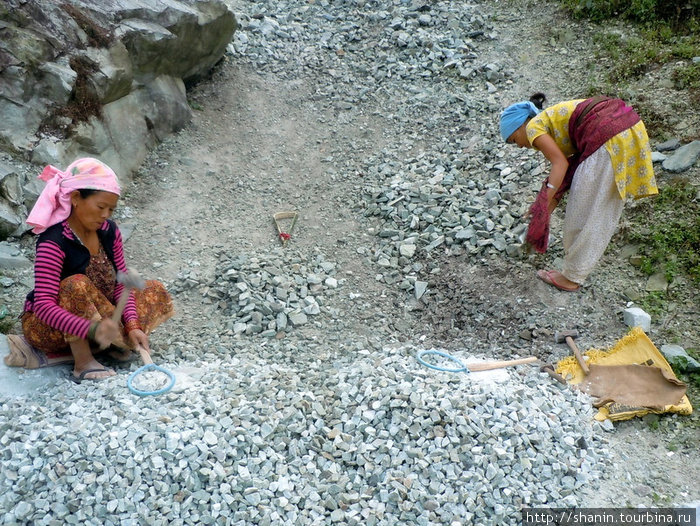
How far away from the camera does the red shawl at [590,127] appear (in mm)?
3758

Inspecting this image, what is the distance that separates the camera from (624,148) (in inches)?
147

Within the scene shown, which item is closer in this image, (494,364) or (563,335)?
(494,364)

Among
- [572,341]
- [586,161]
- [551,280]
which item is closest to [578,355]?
[572,341]

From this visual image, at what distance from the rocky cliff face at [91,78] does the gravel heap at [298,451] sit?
85.1 inches

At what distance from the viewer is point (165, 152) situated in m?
5.77

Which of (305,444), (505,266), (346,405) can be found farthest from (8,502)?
(505,266)

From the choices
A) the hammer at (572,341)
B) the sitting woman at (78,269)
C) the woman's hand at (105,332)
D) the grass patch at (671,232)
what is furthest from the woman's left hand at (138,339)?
the grass patch at (671,232)

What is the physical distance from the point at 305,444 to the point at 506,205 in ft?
9.31

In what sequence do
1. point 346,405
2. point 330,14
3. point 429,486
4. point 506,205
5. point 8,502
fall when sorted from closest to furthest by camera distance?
point 8,502 < point 429,486 < point 346,405 < point 506,205 < point 330,14

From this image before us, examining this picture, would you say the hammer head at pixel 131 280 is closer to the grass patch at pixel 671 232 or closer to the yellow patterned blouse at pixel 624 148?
the yellow patterned blouse at pixel 624 148

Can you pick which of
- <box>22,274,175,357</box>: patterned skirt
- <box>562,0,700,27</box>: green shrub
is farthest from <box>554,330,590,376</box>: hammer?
<box>562,0,700,27</box>: green shrub

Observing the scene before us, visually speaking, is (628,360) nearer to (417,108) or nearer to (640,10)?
(417,108)

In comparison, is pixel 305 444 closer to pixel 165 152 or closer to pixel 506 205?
pixel 506 205

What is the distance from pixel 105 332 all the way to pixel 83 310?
0.19 m
